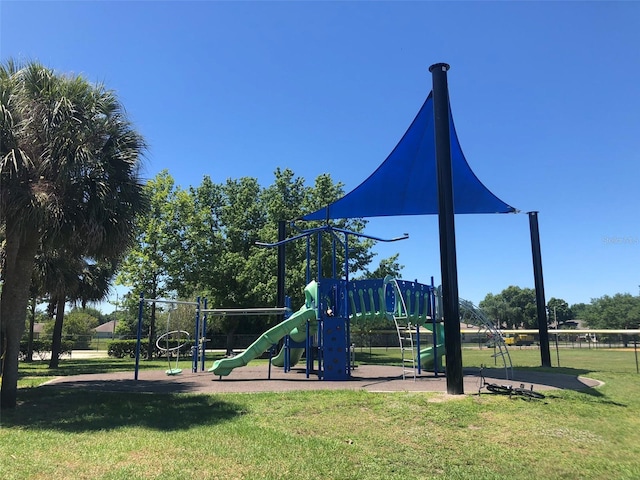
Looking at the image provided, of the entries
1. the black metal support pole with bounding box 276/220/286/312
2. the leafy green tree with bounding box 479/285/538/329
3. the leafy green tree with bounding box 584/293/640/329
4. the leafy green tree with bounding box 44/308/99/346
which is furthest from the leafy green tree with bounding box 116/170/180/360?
the leafy green tree with bounding box 479/285/538/329

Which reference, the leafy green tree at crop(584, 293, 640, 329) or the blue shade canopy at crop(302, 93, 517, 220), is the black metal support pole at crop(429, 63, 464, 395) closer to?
the blue shade canopy at crop(302, 93, 517, 220)

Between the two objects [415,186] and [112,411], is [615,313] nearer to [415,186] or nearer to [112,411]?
[415,186]

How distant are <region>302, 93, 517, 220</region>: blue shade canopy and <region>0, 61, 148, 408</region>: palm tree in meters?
7.75

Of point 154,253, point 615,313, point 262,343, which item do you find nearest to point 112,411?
point 262,343

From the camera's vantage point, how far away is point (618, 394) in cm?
1045

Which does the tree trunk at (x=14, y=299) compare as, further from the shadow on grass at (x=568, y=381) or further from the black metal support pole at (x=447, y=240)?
the shadow on grass at (x=568, y=381)

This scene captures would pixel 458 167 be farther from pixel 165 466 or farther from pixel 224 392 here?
pixel 165 466

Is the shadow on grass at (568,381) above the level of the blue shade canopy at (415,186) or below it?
below

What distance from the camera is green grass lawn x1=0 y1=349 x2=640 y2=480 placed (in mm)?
5828

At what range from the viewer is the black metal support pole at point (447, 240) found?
9.55 meters

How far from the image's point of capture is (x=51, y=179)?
381 inches

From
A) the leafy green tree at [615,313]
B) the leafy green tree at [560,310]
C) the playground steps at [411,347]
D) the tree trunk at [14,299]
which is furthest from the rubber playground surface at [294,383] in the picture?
the leafy green tree at [560,310]

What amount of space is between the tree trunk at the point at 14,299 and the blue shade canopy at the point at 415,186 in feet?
29.8

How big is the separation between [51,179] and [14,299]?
8.67 feet
